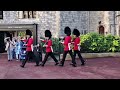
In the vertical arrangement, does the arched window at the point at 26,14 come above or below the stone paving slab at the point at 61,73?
above

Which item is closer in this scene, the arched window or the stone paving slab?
the stone paving slab

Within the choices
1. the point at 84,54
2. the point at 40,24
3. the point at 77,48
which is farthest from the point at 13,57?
the point at 40,24

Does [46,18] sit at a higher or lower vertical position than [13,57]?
higher

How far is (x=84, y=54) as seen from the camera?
15766 mm

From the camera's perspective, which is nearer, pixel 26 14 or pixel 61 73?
pixel 61 73

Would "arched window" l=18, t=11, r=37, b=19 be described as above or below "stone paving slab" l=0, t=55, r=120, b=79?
above

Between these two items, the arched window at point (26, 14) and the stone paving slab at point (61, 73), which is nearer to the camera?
the stone paving slab at point (61, 73)

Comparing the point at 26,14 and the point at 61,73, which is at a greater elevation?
the point at 26,14
